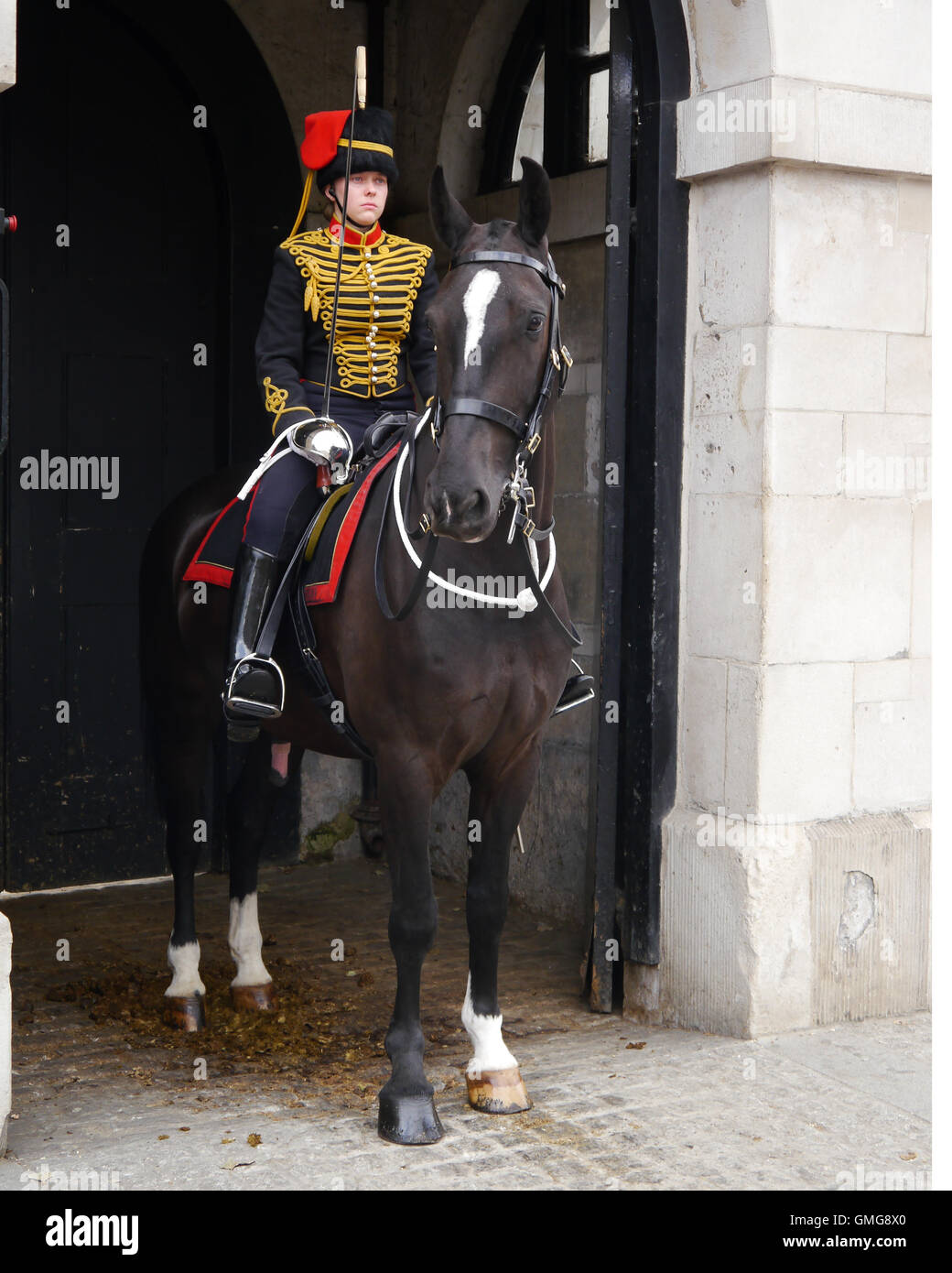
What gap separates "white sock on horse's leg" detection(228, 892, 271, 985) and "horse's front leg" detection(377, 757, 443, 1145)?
3.94 feet

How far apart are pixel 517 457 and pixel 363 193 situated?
1.20 meters

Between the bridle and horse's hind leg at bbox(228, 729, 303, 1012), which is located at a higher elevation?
the bridle

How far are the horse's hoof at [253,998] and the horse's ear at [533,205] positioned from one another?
2694 mm

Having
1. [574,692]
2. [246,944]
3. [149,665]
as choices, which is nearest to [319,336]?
[574,692]

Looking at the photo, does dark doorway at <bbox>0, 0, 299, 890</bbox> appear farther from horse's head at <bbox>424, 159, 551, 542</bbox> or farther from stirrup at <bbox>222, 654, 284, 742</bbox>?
horse's head at <bbox>424, 159, 551, 542</bbox>

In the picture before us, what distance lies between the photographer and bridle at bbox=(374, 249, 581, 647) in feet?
11.9

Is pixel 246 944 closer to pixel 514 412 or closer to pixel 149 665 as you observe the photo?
pixel 149 665

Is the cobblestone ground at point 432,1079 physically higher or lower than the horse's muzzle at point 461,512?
lower

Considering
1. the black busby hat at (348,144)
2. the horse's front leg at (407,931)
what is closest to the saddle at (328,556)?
the horse's front leg at (407,931)

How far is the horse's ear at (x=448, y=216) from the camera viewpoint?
385cm

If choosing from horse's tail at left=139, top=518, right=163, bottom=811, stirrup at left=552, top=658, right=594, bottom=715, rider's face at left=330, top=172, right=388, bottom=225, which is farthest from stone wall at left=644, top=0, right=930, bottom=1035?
horse's tail at left=139, top=518, right=163, bottom=811

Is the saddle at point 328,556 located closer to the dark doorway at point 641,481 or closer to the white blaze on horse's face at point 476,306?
the white blaze on horse's face at point 476,306

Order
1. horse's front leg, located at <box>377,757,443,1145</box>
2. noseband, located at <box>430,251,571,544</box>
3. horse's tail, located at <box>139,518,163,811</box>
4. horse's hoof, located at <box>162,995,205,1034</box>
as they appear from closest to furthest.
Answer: noseband, located at <box>430,251,571,544</box>, horse's front leg, located at <box>377,757,443,1145</box>, horse's hoof, located at <box>162,995,205,1034</box>, horse's tail, located at <box>139,518,163,811</box>
